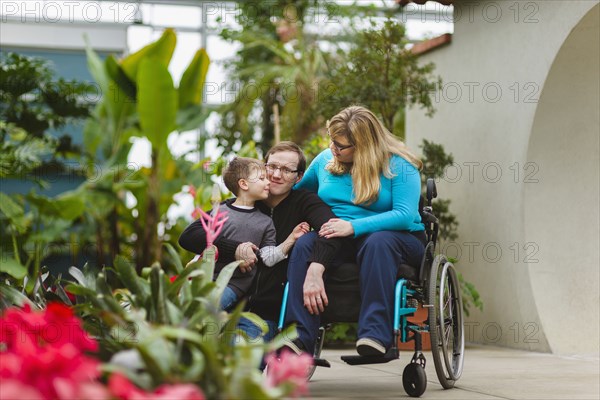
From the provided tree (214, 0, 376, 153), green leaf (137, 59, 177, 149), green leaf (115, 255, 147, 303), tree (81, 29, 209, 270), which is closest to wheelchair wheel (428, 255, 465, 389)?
green leaf (115, 255, 147, 303)

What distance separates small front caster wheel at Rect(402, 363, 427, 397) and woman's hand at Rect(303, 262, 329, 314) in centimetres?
51

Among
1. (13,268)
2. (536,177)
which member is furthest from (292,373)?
(13,268)

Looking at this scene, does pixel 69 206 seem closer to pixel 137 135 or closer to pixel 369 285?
pixel 137 135

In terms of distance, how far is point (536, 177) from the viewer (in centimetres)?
599

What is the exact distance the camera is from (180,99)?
9789 mm

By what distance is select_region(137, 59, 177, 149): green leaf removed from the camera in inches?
326

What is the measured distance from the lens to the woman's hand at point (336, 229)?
3547 mm

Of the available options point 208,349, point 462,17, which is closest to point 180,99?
point 462,17

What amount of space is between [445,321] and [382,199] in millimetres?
685

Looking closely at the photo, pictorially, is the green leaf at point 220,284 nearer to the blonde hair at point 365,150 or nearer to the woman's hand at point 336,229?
the woman's hand at point 336,229

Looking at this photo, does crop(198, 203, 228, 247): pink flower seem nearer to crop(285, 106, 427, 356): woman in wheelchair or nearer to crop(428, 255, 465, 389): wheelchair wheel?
crop(285, 106, 427, 356): woman in wheelchair

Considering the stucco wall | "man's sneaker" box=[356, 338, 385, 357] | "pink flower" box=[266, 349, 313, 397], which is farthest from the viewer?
the stucco wall

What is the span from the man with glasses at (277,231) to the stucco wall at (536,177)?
8.25 ft

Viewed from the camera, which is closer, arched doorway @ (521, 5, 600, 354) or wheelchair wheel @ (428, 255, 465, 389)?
wheelchair wheel @ (428, 255, 465, 389)
